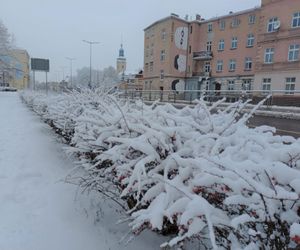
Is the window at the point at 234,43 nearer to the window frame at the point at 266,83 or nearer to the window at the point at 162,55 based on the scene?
the window frame at the point at 266,83

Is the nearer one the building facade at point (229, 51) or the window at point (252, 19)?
the building facade at point (229, 51)

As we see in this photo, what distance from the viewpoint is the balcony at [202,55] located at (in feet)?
124

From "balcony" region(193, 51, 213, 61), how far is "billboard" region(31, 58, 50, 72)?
21.3m

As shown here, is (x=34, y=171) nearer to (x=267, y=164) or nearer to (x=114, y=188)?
(x=114, y=188)

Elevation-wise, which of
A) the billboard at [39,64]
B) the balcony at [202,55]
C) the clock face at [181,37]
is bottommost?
the billboard at [39,64]

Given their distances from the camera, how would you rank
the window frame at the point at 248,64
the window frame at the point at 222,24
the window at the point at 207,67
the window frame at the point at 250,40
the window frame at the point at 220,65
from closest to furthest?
the window frame at the point at 248,64
the window frame at the point at 250,40
the window frame at the point at 222,24
the window frame at the point at 220,65
the window at the point at 207,67

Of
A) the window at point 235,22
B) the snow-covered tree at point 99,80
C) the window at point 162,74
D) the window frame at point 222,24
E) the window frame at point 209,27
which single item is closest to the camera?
the snow-covered tree at point 99,80

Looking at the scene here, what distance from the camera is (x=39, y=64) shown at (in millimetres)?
41781

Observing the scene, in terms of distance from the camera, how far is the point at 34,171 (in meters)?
4.51

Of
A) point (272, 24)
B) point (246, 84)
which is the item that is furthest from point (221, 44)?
point (272, 24)

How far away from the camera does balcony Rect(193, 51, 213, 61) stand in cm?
3772

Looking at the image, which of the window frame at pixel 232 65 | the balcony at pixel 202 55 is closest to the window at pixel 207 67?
the balcony at pixel 202 55

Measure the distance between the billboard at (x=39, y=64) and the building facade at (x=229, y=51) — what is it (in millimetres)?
15021

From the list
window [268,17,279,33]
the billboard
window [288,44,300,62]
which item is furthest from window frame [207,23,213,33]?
the billboard
